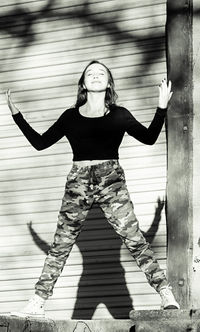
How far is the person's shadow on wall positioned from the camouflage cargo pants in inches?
58.8

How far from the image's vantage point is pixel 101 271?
7852 mm

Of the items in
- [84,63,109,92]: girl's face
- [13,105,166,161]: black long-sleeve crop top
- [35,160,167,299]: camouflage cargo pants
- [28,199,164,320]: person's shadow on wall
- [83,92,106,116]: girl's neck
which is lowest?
[28,199,164,320]: person's shadow on wall

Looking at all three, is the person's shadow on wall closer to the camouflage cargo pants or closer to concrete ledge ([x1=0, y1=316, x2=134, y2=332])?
the camouflage cargo pants

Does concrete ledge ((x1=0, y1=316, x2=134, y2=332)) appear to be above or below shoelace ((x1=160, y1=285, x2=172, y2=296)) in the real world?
below

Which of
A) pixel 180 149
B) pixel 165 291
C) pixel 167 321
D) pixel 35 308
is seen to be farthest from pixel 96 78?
pixel 167 321

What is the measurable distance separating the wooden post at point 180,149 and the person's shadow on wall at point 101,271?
344mm

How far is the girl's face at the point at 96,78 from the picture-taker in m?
6.47

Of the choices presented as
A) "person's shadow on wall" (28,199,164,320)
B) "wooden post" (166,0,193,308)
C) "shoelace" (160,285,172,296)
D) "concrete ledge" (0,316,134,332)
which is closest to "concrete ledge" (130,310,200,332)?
"concrete ledge" (0,316,134,332)

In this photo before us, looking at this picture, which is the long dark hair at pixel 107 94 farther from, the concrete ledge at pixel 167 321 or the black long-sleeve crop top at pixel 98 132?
the concrete ledge at pixel 167 321

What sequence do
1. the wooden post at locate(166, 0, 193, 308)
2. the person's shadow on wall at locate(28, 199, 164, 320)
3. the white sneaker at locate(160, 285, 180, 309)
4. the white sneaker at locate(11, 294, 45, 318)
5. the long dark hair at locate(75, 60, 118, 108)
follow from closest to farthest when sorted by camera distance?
the white sneaker at locate(160, 285, 180, 309)
the white sneaker at locate(11, 294, 45, 318)
the long dark hair at locate(75, 60, 118, 108)
the wooden post at locate(166, 0, 193, 308)
the person's shadow on wall at locate(28, 199, 164, 320)

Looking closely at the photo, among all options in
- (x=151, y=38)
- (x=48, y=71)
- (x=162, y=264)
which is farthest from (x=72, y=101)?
(x=162, y=264)

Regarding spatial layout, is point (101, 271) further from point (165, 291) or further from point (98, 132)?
point (98, 132)

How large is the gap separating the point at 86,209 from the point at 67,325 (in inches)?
34.3

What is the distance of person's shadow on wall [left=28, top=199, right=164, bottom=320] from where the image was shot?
775cm
